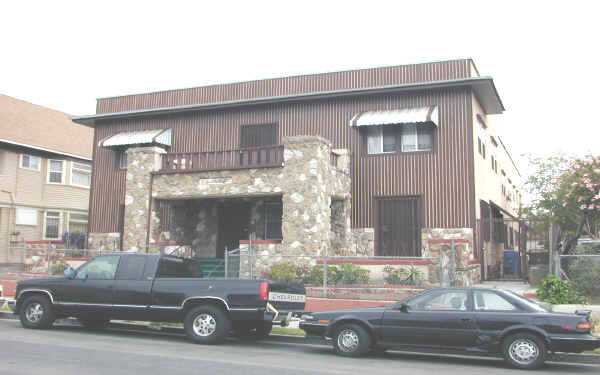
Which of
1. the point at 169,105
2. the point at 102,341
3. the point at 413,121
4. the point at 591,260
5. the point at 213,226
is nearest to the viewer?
the point at 102,341

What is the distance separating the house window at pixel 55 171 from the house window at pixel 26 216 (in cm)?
196

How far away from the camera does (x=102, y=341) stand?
10969mm

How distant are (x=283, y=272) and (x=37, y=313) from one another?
6635 millimetres

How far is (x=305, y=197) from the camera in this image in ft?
58.8

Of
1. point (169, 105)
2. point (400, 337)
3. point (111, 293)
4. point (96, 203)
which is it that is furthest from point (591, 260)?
point (96, 203)

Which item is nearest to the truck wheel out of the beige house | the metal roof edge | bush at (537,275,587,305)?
bush at (537,275,587,305)

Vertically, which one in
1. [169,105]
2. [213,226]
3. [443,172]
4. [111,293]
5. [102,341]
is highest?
[169,105]

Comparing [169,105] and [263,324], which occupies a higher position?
[169,105]

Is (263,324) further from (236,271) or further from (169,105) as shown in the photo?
(169,105)

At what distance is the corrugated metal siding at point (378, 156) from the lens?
64.0 ft

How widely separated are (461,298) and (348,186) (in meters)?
11.2

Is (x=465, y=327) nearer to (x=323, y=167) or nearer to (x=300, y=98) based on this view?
(x=323, y=167)

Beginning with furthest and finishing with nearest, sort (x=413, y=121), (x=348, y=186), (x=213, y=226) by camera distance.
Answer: (x=213, y=226) → (x=348, y=186) → (x=413, y=121)

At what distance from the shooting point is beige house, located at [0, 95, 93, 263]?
91.4 ft
